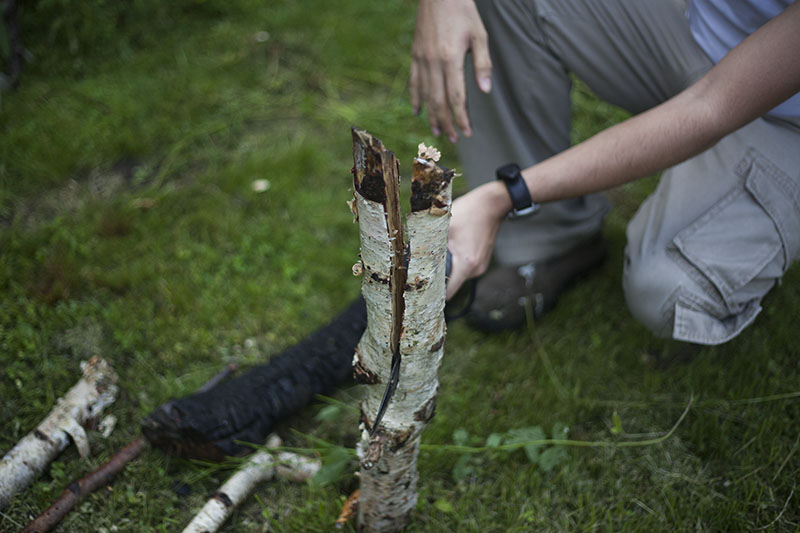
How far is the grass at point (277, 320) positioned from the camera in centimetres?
183

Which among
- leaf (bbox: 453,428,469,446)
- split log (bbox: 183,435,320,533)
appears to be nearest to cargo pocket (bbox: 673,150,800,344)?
leaf (bbox: 453,428,469,446)

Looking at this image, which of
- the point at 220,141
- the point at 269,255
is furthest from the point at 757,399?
the point at 220,141

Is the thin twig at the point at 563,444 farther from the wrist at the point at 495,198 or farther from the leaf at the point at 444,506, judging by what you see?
the wrist at the point at 495,198

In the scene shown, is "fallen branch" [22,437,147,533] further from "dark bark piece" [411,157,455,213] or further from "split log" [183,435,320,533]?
"dark bark piece" [411,157,455,213]

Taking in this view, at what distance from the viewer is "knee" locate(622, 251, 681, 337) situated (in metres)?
1.97

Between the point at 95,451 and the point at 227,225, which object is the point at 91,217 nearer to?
the point at 227,225

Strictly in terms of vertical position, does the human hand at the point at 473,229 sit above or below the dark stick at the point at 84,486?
above

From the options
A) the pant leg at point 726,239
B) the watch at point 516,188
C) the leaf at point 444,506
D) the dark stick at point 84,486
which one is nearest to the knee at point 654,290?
the pant leg at point 726,239

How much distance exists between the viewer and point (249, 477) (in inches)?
71.4

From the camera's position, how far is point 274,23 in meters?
4.15

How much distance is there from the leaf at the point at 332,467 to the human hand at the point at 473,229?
55 centimetres

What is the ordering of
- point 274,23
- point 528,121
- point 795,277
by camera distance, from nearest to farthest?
1. point 528,121
2. point 795,277
3. point 274,23

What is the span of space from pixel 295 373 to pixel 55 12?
2.98 meters

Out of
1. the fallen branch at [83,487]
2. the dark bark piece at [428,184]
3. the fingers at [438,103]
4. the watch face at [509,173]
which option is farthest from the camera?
the fingers at [438,103]
